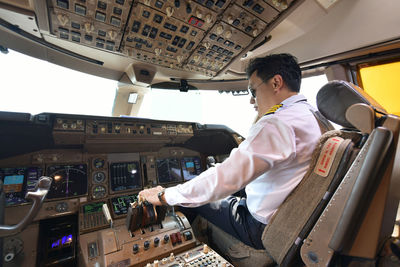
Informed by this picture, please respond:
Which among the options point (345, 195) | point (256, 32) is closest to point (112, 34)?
point (256, 32)

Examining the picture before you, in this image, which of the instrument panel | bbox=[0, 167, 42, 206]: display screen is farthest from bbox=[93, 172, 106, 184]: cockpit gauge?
bbox=[0, 167, 42, 206]: display screen

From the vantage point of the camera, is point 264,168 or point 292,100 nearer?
point 264,168

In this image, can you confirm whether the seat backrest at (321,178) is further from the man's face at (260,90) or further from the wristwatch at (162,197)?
the wristwatch at (162,197)

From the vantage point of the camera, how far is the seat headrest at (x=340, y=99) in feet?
2.25

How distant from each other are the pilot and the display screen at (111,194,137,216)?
0.57 meters

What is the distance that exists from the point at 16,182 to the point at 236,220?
5.36 feet

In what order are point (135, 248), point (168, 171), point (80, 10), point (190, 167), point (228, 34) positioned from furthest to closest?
point (190, 167), point (168, 171), point (228, 34), point (135, 248), point (80, 10)

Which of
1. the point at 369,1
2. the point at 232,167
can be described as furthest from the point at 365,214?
the point at 369,1

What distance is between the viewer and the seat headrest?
0.69 m

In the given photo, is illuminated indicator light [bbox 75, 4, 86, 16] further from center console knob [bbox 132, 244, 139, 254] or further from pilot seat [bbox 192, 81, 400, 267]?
center console knob [bbox 132, 244, 139, 254]

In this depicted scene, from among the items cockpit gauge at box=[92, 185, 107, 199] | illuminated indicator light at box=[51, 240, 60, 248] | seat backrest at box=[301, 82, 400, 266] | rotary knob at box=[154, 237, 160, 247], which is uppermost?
cockpit gauge at box=[92, 185, 107, 199]

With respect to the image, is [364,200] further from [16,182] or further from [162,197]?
[16,182]

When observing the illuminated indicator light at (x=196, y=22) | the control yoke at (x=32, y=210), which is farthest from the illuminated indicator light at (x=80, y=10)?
the control yoke at (x=32, y=210)

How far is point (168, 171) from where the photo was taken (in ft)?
6.93
